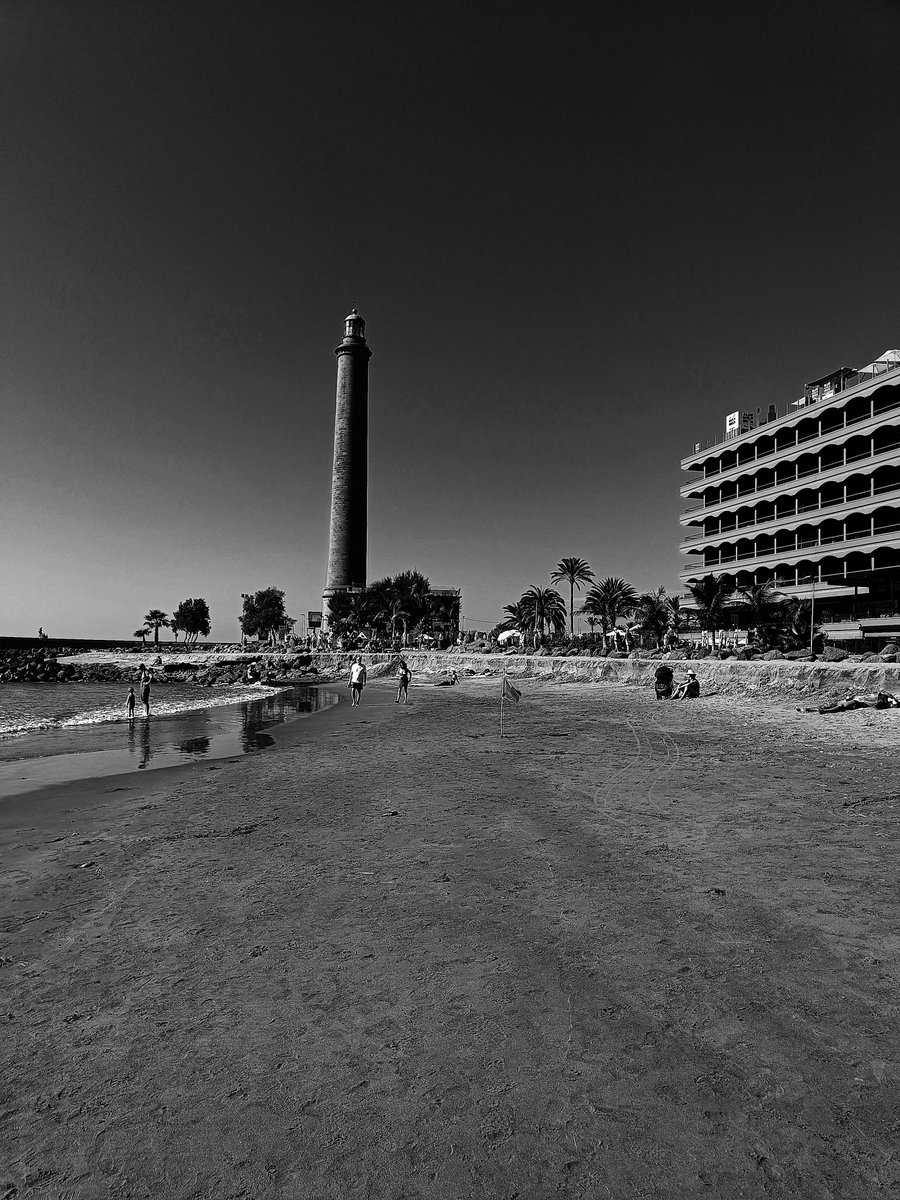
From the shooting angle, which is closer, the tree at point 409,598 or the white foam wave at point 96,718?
the white foam wave at point 96,718

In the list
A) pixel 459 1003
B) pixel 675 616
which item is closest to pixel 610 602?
pixel 675 616

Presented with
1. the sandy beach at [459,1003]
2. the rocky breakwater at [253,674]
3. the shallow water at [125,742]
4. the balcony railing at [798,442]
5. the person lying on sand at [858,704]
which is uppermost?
the balcony railing at [798,442]

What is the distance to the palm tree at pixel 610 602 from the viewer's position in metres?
70.7

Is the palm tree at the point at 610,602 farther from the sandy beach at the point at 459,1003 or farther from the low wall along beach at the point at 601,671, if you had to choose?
the sandy beach at the point at 459,1003

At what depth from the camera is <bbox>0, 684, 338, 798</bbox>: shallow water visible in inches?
571

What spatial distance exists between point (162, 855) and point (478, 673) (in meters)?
45.6

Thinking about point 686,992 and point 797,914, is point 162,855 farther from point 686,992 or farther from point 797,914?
point 797,914

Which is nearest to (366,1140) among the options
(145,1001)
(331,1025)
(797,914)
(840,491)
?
(331,1025)

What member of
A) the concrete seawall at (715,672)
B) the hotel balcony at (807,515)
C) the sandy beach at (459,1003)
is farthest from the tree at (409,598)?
the sandy beach at (459,1003)

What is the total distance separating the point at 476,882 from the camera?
6102 mm

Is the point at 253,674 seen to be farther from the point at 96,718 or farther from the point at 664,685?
the point at 664,685

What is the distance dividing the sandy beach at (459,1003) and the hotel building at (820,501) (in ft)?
129

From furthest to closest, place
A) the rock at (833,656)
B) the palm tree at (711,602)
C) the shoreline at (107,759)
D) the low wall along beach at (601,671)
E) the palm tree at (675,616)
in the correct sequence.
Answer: the palm tree at (675,616) → the palm tree at (711,602) → the rock at (833,656) → the low wall along beach at (601,671) → the shoreline at (107,759)

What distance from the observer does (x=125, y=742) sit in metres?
19.6
